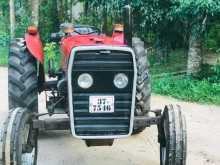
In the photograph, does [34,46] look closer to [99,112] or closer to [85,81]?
[85,81]

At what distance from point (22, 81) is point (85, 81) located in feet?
5.43

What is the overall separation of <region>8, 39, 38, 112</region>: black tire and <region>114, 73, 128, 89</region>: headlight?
5.92ft

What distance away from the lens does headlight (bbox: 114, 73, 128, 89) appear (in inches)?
242

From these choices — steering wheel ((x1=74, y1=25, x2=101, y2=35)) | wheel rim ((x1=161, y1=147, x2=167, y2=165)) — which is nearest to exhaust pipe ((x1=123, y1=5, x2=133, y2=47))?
wheel rim ((x1=161, y1=147, x2=167, y2=165))

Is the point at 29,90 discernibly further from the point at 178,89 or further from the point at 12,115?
the point at 178,89

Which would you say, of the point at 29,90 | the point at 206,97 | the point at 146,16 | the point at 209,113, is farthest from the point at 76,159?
the point at 146,16

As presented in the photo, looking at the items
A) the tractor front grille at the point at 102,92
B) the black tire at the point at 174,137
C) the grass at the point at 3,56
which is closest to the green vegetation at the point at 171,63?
Answer: the grass at the point at 3,56

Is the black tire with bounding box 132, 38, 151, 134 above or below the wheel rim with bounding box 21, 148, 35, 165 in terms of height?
above

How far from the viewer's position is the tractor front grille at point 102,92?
6.04 meters

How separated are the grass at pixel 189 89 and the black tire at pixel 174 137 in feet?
17.3

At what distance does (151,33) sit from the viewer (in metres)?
16.3

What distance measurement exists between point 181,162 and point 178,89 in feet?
21.2

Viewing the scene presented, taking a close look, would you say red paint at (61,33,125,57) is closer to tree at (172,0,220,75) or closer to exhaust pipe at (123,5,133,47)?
exhaust pipe at (123,5,133,47)

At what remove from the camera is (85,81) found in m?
6.14
